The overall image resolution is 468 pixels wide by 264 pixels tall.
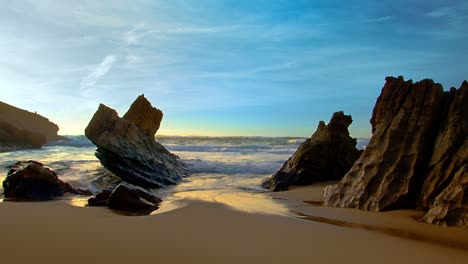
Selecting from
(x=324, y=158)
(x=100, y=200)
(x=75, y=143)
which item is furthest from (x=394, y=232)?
(x=75, y=143)

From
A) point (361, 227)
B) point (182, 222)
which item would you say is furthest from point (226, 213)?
point (361, 227)

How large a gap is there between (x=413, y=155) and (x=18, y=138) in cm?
4089

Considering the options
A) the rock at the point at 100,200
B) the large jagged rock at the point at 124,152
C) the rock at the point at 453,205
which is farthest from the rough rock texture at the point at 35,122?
the rock at the point at 453,205

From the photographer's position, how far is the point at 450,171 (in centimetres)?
506

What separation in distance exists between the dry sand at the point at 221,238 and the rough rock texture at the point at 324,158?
464 centimetres

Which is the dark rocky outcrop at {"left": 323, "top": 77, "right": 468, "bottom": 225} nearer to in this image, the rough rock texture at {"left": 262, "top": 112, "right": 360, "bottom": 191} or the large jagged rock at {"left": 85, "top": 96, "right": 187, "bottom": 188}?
the rough rock texture at {"left": 262, "top": 112, "right": 360, "bottom": 191}

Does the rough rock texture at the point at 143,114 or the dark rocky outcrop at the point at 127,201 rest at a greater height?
the rough rock texture at the point at 143,114

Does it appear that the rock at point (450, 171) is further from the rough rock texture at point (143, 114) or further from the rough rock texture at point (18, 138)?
the rough rock texture at point (18, 138)

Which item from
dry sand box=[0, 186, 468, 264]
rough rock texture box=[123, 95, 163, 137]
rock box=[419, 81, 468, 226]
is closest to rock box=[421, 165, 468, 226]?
rock box=[419, 81, 468, 226]

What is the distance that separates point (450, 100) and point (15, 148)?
3759 cm

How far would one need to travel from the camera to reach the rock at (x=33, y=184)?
7.16 meters

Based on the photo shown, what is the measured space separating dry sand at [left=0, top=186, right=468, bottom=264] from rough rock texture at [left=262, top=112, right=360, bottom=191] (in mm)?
4641

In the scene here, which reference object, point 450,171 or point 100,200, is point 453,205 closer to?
point 450,171

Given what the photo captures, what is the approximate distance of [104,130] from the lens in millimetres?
10469
